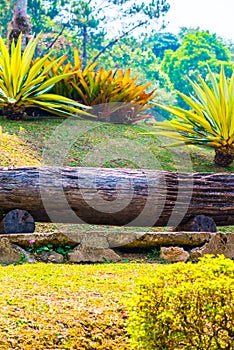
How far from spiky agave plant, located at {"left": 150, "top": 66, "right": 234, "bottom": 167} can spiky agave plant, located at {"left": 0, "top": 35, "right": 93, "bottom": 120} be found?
5.96 ft

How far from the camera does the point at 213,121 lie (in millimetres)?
10133

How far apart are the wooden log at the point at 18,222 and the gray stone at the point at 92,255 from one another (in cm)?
68

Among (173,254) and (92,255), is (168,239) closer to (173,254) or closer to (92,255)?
(173,254)

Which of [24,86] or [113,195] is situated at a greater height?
[24,86]

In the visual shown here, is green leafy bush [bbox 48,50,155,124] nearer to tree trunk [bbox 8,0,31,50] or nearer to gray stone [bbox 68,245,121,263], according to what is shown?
tree trunk [bbox 8,0,31,50]

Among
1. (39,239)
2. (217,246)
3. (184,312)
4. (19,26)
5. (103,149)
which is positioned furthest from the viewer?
(19,26)

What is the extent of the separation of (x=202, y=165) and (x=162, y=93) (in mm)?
29615

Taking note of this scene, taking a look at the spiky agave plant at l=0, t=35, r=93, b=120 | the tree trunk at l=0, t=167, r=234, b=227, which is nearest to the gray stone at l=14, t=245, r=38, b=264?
the tree trunk at l=0, t=167, r=234, b=227

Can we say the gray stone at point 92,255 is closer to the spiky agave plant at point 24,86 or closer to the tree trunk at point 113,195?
the tree trunk at point 113,195

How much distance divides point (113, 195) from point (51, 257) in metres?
1.06

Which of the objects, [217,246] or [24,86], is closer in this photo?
[217,246]

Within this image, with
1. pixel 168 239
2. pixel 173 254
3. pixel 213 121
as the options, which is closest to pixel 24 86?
pixel 213 121

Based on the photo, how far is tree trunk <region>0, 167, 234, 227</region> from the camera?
7.04 m

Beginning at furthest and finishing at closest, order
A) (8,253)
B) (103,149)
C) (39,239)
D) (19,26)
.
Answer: (19,26), (103,149), (39,239), (8,253)
